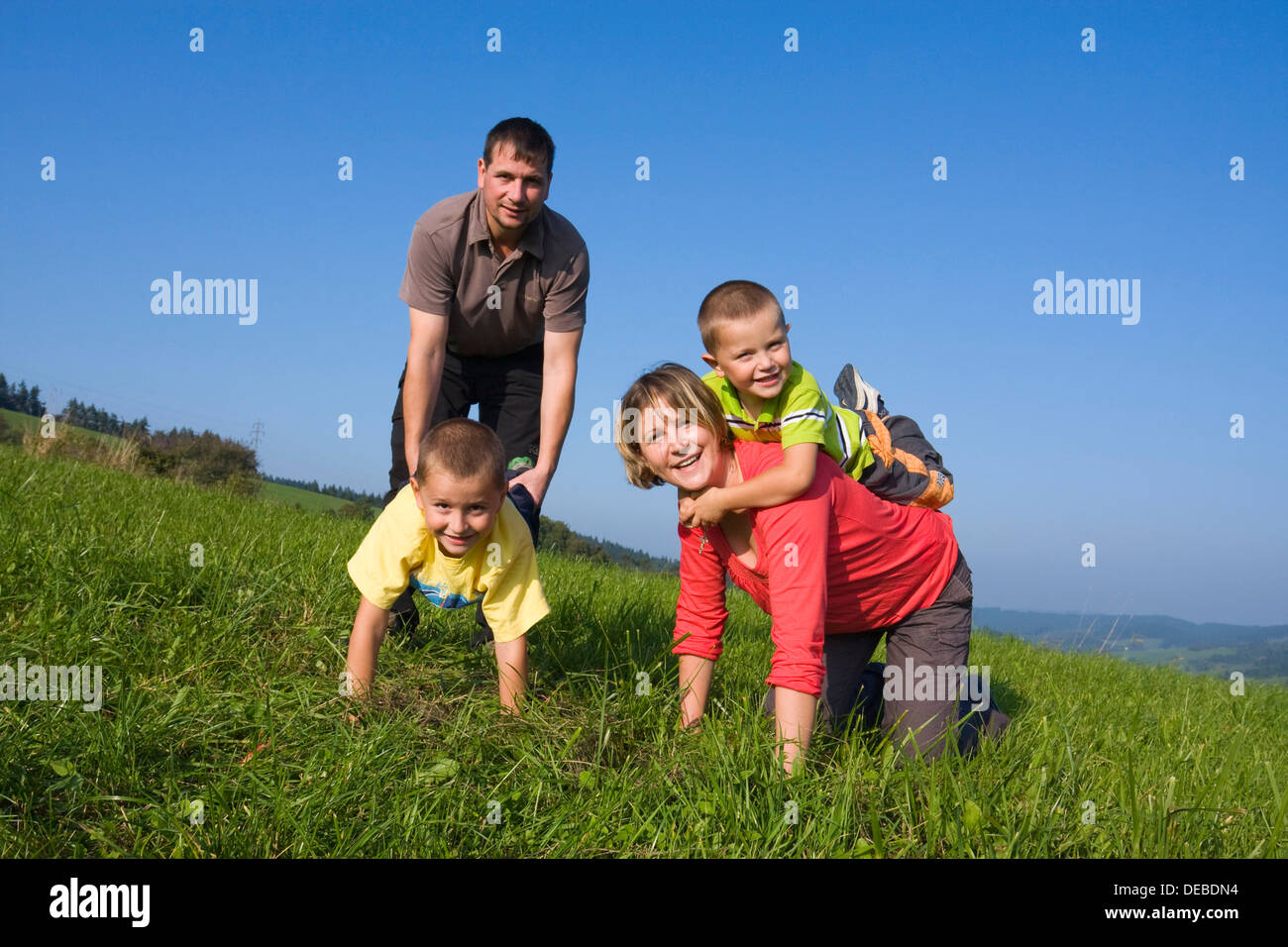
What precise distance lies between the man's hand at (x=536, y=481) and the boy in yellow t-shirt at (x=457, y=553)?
56cm

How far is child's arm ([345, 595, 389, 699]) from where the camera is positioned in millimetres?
3432

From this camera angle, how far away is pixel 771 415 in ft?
11.2

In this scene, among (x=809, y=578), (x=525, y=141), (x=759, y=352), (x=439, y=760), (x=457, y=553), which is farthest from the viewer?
(x=525, y=141)

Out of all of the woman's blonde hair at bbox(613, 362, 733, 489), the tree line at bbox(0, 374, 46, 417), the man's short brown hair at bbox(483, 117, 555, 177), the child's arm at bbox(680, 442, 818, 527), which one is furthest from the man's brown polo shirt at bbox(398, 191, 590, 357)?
the tree line at bbox(0, 374, 46, 417)

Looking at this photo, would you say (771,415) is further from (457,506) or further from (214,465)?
(214,465)

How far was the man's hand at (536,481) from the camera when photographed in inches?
168

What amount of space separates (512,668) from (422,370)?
1722 mm

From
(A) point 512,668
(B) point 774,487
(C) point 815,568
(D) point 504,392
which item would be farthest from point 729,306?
(D) point 504,392

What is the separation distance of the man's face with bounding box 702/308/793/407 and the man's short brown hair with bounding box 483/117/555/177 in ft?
5.07

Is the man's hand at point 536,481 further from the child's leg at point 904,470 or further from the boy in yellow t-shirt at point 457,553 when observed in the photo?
the child's leg at point 904,470

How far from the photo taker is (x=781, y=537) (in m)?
3.14

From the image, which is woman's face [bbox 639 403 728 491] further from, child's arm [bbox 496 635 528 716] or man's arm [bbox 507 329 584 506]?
man's arm [bbox 507 329 584 506]
